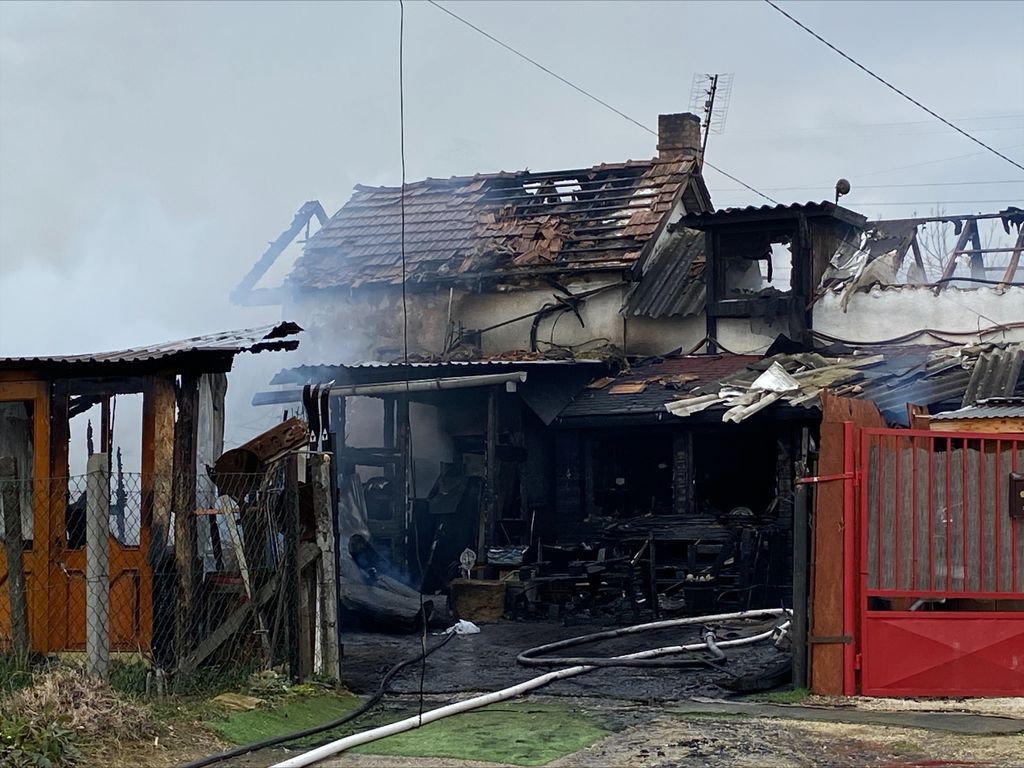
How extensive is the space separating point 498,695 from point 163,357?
335 centimetres

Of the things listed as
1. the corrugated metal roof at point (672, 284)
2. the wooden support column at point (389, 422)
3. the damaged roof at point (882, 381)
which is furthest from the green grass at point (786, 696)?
the corrugated metal roof at point (672, 284)

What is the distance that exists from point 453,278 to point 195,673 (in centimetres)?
1558

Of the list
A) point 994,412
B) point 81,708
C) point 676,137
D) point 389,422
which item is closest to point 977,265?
point 676,137

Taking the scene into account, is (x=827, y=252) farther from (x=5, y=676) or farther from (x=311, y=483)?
(x=5, y=676)

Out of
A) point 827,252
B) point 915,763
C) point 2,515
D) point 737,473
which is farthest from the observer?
point 827,252

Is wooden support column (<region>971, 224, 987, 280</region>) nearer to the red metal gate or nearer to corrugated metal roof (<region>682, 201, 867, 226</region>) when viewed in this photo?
corrugated metal roof (<region>682, 201, 867, 226</region>)

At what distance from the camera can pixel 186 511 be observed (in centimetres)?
984

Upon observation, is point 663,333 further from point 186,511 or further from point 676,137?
point 186,511

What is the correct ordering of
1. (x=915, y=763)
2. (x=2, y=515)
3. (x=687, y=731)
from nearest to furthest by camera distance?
(x=915, y=763) < (x=687, y=731) < (x=2, y=515)

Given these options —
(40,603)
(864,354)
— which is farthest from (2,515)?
(864,354)

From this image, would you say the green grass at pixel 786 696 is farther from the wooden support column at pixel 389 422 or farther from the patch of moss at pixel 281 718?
the wooden support column at pixel 389 422

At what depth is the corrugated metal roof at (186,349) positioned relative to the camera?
964cm

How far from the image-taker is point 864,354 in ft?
68.5

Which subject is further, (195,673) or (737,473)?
(737,473)
